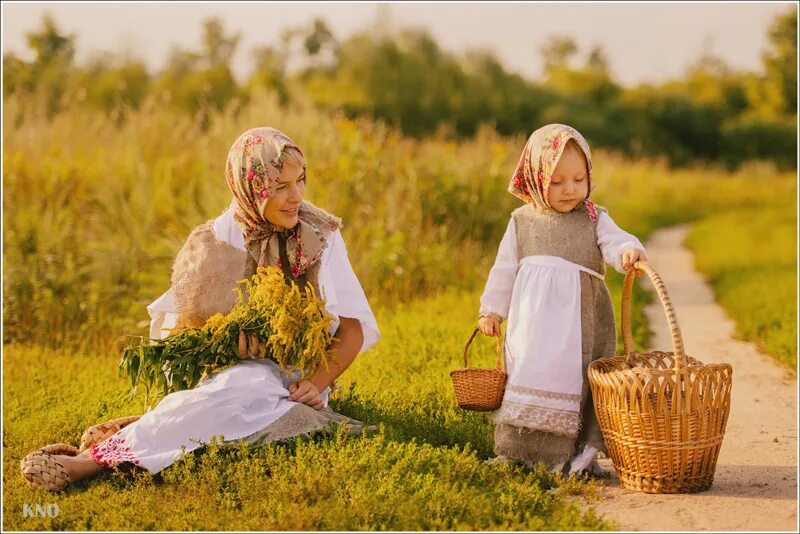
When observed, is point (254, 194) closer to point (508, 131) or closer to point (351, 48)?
point (351, 48)

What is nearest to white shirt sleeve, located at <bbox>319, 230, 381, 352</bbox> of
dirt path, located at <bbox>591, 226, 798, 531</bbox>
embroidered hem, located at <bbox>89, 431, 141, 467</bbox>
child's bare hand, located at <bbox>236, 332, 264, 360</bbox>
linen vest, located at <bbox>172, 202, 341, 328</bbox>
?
linen vest, located at <bbox>172, 202, 341, 328</bbox>

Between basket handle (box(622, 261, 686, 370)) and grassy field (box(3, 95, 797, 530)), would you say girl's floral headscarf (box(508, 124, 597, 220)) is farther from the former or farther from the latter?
grassy field (box(3, 95, 797, 530))

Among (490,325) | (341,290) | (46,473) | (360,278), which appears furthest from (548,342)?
(360,278)

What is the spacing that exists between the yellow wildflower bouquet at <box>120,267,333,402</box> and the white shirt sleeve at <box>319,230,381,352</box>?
147mm

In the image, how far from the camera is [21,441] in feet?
18.7

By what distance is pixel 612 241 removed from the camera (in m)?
4.81

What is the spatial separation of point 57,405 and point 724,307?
258 inches

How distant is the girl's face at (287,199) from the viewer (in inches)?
189

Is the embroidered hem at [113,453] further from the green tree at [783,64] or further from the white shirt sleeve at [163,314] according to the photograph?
the green tree at [783,64]

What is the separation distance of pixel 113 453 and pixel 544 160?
2508 mm

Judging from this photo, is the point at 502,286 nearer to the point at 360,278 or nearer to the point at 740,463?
the point at 740,463

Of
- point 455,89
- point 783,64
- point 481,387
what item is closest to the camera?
point 481,387

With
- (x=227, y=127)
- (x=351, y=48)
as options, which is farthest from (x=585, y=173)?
(x=351, y=48)

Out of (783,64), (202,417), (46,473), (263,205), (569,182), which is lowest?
(46,473)
